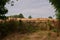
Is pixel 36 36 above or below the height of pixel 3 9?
below

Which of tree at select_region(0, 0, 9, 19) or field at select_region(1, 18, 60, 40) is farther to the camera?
tree at select_region(0, 0, 9, 19)

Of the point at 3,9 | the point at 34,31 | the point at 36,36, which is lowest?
the point at 36,36

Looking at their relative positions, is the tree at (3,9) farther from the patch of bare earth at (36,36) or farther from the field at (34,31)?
the patch of bare earth at (36,36)

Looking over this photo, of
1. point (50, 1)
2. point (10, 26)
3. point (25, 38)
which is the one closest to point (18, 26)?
point (10, 26)

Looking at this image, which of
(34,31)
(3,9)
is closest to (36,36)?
(34,31)

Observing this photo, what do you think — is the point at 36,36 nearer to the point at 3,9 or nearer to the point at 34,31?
the point at 34,31

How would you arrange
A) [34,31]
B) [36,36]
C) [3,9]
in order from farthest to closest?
[3,9] → [34,31] → [36,36]

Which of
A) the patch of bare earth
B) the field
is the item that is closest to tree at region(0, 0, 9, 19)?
the field

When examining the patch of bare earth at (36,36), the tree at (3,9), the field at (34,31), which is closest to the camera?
the patch of bare earth at (36,36)

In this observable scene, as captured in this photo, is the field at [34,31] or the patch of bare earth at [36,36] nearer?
the patch of bare earth at [36,36]

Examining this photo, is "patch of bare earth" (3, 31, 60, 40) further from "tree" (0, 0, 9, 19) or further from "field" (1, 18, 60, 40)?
"tree" (0, 0, 9, 19)

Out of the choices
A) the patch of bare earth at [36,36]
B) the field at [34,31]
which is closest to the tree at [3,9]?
the field at [34,31]

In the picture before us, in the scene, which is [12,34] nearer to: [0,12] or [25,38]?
[25,38]

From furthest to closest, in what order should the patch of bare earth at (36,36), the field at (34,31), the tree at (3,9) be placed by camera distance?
1. the tree at (3,9)
2. the field at (34,31)
3. the patch of bare earth at (36,36)
